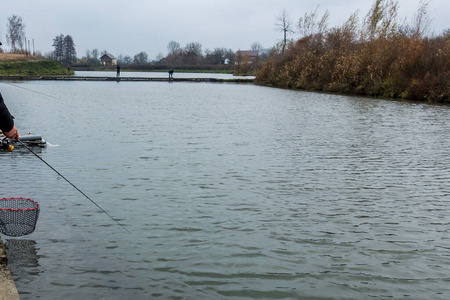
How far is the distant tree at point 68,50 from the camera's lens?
14488 centimetres

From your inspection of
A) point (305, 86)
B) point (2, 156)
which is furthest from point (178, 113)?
point (305, 86)

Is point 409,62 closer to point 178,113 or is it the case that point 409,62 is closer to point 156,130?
point 178,113

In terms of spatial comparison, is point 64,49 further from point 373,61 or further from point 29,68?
point 373,61

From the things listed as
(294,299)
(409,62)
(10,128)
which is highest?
(409,62)

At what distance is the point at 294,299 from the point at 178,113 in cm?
1984

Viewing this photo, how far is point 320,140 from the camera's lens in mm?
15867

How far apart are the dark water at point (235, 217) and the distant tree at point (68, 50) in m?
139

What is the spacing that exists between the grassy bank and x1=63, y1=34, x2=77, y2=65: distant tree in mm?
58096

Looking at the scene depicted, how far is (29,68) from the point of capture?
3214 inches

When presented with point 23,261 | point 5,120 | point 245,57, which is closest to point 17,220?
point 23,261

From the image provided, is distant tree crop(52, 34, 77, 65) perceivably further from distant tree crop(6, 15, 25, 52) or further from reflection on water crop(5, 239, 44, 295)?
reflection on water crop(5, 239, 44, 295)

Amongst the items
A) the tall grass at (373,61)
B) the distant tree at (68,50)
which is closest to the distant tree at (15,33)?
the distant tree at (68,50)

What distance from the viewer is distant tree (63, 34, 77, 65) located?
14488 centimetres

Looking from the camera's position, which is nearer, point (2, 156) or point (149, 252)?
point (149, 252)
